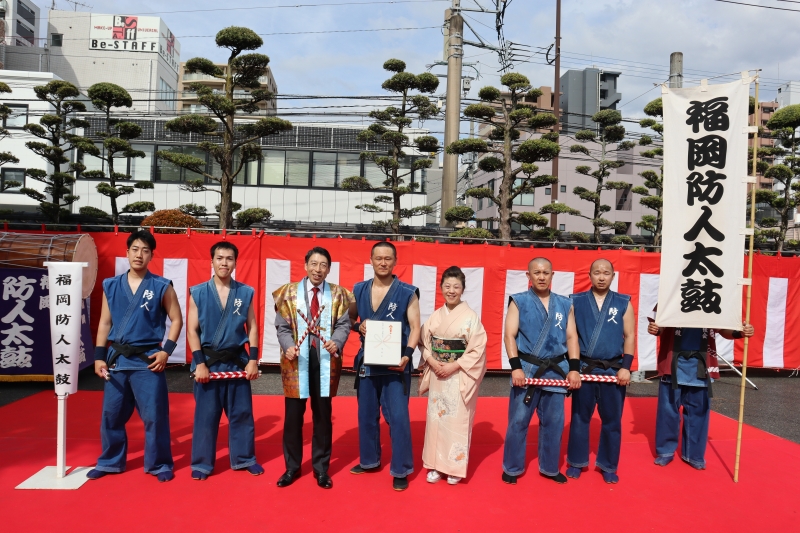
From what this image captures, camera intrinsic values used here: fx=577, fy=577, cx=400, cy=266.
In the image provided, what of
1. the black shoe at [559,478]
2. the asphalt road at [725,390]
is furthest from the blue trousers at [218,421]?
the asphalt road at [725,390]

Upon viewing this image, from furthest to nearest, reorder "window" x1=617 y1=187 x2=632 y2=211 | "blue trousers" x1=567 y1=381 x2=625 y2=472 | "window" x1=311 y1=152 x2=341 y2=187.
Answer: "window" x1=617 y1=187 x2=632 y2=211 → "window" x1=311 y1=152 x2=341 y2=187 → "blue trousers" x1=567 y1=381 x2=625 y2=472

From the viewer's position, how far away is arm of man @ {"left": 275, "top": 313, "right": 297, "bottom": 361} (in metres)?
3.99

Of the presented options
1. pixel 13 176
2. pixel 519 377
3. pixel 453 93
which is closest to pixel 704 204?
pixel 519 377

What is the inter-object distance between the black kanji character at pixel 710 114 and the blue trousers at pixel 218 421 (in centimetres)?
395

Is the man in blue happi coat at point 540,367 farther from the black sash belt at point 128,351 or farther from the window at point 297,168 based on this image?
the window at point 297,168

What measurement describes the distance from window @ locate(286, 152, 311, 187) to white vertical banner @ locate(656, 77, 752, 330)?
19019 mm

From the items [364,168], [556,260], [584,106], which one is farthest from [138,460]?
[584,106]

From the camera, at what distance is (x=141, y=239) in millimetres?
4059

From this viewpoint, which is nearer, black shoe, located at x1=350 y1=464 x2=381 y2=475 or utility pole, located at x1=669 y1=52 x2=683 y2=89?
black shoe, located at x1=350 y1=464 x2=381 y2=475

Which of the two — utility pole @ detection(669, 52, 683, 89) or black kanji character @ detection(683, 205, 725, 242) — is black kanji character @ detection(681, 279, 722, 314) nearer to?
black kanji character @ detection(683, 205, 725, 242)

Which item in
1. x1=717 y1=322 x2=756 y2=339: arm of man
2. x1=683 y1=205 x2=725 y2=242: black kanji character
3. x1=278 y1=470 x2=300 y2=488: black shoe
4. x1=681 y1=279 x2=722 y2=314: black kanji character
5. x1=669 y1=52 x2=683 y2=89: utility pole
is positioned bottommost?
x1=278 y1=470 x2=300 y2=488: black shoe

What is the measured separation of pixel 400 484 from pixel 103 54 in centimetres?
3989

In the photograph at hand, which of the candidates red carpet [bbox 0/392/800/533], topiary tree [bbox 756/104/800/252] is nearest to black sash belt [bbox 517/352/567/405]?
red carpet [bbox 0/392/800/533]

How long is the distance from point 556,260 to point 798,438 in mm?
3428
